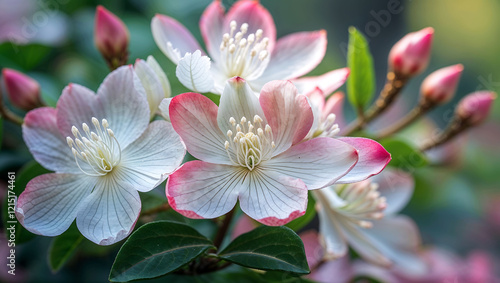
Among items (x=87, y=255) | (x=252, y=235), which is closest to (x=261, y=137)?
(x=252, y=235)

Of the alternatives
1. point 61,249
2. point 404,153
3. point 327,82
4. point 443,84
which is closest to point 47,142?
point 61,249

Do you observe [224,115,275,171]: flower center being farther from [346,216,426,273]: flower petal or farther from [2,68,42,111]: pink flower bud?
[2,68,42,111]: pink flower bud

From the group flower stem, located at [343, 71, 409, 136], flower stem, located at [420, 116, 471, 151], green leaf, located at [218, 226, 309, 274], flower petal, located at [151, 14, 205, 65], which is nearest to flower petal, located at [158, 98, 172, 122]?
flower petal, located at [151, 14, 205, 65]

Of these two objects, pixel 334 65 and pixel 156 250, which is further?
pixel 334 65

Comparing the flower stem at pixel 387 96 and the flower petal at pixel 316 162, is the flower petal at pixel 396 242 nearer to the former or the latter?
the flower stem at pixel 387 96

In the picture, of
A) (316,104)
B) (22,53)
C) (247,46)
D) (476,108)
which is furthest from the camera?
(22,53)

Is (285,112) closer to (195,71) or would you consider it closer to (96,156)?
(195,71)
